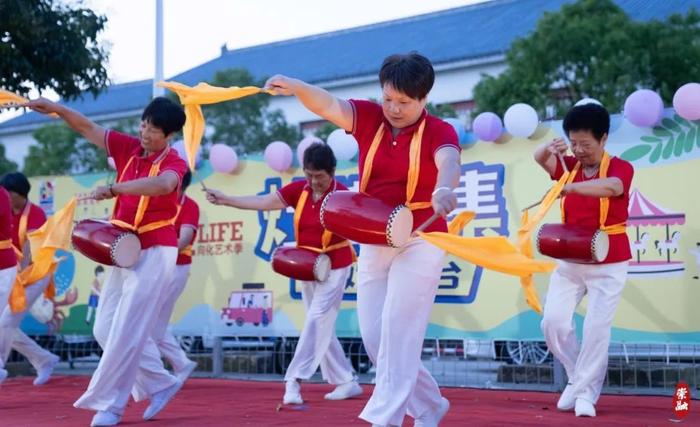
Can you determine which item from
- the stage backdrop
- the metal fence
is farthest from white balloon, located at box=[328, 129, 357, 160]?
the metal fence

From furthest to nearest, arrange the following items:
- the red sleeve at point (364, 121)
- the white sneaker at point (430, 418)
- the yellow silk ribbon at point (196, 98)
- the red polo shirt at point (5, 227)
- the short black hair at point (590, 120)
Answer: the red polo shirt at point (5, 227) < the short black hair at point (590, 120) < the yellow silk ribbon at point (196, 98) < the white sneaker at point (430, 418) < the red sleeve at point (364, 121)

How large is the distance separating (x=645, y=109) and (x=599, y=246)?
2199mm

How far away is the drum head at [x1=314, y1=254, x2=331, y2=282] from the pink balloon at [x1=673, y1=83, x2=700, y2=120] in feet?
9.70

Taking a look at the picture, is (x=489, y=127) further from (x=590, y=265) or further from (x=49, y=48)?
(x=49, y=48)

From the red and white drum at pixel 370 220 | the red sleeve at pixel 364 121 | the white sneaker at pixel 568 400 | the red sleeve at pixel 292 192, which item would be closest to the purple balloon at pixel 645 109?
the white sneaker at pixel 568 400

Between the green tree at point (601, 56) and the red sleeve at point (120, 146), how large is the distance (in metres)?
11.1

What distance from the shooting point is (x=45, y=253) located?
838cm

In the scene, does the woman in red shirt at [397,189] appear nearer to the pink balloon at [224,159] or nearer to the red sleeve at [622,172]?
the red sleeve at [622,172]

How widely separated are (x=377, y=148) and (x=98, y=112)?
2772 centimetres

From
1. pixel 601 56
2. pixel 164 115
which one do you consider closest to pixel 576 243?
pixel 164 115

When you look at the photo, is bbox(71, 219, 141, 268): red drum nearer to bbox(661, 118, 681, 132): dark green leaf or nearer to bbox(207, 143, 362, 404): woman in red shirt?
bbox(207, 143, 362, 404): woman in red shirt

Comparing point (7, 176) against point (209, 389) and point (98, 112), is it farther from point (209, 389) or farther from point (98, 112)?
point (98, 112)

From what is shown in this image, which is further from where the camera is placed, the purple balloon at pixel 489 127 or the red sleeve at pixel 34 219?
the red sleeve at pixel 34 219

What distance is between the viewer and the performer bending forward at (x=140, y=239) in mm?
6484
